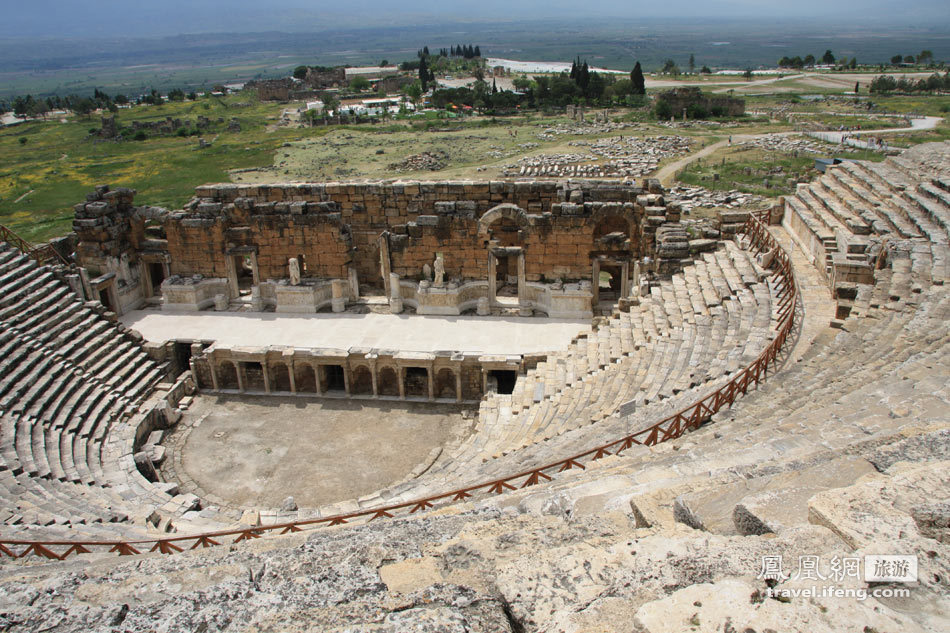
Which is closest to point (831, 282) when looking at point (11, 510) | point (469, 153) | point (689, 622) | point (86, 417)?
point (689, 622)

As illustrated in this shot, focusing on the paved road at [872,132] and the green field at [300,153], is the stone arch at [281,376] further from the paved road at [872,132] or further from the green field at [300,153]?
the paved road at [872,132]

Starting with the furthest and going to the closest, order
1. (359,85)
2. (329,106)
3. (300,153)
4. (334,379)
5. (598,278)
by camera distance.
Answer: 1. (359,85)
2. (329,106)
3. (300,153)
4. (598,278)
5. (334,379)

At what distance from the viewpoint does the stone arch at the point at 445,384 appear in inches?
695

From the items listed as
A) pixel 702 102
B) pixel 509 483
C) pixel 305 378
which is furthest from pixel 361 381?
pixel 702 102

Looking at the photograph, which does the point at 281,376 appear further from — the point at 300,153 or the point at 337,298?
the point at 300,153

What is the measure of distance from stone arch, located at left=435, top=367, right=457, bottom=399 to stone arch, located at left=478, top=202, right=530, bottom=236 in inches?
179

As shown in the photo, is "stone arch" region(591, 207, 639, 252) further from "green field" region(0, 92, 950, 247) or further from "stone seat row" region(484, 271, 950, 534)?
"green field" region(0, 92, 950, 247)

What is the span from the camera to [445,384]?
701 inches

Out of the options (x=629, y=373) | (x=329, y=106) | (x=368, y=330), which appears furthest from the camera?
(x=329, y=106)

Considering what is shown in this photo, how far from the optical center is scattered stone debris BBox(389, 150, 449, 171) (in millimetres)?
47875

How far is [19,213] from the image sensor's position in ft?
130

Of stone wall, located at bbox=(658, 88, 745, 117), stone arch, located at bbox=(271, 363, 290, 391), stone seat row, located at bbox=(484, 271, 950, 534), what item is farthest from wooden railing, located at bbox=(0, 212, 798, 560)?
stone wall, located at bbox=(658, 88, 745, 117)

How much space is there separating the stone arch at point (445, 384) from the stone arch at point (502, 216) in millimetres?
4548

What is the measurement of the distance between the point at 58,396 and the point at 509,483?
440 inches
